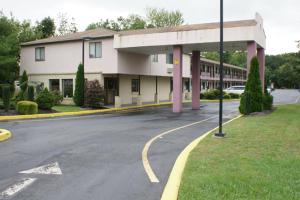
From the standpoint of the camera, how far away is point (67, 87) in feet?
117

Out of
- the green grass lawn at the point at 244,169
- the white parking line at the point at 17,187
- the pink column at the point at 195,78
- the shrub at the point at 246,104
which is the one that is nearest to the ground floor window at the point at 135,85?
the pink column at the point at 195,78

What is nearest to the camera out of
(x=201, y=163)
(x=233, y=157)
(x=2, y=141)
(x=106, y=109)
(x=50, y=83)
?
(x=201, y=163)

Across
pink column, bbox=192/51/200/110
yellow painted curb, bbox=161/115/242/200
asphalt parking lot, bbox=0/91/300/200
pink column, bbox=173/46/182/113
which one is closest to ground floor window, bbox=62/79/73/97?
pink column, bbox=173/46/182/113

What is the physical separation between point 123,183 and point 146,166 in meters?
1.55

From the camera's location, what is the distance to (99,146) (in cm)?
1194

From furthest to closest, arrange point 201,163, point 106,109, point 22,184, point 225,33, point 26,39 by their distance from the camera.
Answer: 1. point 26,39
2. point 106,109
3. point 225,33
4. point 201,163
5. point 22,184

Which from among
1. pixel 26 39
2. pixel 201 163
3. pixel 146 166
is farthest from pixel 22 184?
pixel 26 39

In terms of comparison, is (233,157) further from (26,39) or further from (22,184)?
(26,39)

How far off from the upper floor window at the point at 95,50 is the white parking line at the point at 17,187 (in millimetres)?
26034

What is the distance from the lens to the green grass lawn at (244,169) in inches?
246

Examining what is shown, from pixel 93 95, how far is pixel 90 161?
21.6 metres

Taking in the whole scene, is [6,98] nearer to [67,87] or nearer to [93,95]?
[93,95]

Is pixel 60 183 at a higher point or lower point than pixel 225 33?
lower

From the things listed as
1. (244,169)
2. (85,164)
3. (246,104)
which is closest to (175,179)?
(244,169)
